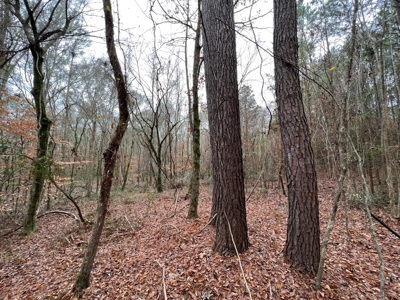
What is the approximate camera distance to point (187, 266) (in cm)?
266

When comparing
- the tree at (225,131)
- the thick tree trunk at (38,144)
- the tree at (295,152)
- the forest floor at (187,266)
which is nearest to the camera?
the forest floor at (187,266)

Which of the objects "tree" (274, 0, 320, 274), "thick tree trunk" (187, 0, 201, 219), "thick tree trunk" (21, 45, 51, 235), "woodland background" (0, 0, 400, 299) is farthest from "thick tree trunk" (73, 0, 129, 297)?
"thick tree trunk" (21, 45, 51, 235)

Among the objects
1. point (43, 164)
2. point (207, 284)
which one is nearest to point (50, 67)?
point (43, 164)

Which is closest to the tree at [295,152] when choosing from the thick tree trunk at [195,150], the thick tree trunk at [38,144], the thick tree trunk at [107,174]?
the thick tree trunk at [107,174]

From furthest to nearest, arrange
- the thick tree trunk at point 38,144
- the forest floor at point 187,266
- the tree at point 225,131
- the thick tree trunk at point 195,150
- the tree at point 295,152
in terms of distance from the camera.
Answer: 1. the thick tree trunk at point 38,144
2. the thick tree trunk at point 195,150
3. the tree at point 225,131
4. the tree at point 295,152
5. the forest floor at point 187,266

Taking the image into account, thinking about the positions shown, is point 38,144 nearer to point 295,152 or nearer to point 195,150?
point 195,150

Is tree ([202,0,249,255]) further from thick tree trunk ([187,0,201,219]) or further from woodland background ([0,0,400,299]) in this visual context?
thick tree trunk ([187,0,201,219])

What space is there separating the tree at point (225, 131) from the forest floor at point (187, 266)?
1.15ft

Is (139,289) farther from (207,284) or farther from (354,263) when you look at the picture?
(354,263)

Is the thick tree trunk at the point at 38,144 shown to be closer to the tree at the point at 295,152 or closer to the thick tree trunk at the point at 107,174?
the thick tree trunk at the point at 107,174

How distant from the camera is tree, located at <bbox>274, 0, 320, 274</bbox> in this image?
2.35 meters

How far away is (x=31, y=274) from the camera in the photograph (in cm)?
327

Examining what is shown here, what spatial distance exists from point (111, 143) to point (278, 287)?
286 cm

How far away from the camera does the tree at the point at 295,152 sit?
2.35 metres
